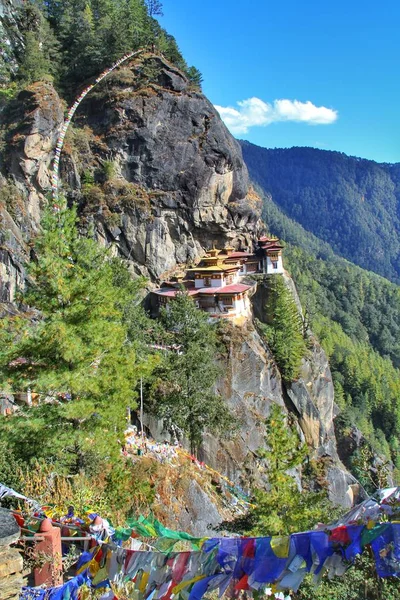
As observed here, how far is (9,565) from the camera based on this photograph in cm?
498

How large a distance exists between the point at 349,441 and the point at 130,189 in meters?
38.8

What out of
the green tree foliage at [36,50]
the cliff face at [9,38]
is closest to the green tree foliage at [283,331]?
the green tree foliage at [36,50]

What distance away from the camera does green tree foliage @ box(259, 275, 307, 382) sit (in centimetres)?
3712

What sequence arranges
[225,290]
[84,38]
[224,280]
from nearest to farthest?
1. [225,290]
2. [224,280]
3. [84,38]

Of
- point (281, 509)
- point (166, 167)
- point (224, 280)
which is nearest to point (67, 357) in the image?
point (281, 509)

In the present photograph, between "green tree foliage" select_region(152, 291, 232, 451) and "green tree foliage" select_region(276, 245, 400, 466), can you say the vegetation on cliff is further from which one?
"green tree foliage" select_region(276, 245, 400, 466)

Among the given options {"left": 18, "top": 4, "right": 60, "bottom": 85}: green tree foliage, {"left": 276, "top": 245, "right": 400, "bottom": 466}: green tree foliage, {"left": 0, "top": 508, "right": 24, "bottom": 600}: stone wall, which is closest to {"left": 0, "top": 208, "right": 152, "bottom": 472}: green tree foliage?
{"left": 0, "top": 508, "right": 24, "bottom": 600}: stone wall

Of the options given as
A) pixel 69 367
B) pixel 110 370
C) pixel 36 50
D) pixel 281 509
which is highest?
pixel 36 50

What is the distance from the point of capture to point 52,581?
6180 mm

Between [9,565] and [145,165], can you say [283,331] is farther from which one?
[9,565]

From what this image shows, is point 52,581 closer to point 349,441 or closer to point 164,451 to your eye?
point 164,451

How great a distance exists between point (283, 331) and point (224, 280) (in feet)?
23.2

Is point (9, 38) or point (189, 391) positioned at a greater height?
point (9, 38)

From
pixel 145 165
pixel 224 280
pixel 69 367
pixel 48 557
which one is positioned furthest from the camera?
pixel 145 165
